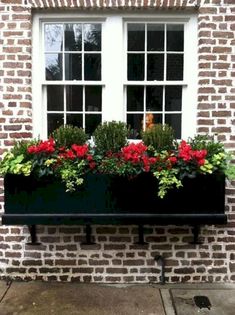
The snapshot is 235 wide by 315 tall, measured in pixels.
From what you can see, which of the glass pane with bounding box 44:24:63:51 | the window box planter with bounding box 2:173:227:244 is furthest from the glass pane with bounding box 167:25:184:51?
the window box planter with bounding box 2:173:227:244

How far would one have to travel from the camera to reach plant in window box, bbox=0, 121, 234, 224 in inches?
→ 159

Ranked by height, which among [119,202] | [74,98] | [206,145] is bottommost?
[119,202]

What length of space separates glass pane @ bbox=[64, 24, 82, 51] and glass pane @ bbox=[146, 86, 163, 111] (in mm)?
930

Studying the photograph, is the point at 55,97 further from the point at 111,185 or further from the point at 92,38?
the point at 111,185

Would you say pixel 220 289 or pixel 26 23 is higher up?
pixel 26 23

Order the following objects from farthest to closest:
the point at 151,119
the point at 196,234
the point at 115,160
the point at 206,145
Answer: the point at 151,119
the point at 196,234
the point at 206,145
the point at 115,160

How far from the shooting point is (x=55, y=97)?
15.0 feet

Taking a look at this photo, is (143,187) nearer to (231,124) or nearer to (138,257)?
(138,257)

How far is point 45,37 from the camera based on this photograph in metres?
4.54

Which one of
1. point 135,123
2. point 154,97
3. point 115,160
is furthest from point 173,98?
point 115,160

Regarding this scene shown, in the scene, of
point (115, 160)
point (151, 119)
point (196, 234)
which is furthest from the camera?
point (151, 119)

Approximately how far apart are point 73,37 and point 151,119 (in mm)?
1284

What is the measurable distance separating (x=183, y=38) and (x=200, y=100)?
0.74m

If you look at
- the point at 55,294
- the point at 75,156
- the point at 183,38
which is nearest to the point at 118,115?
the point at 75,156
